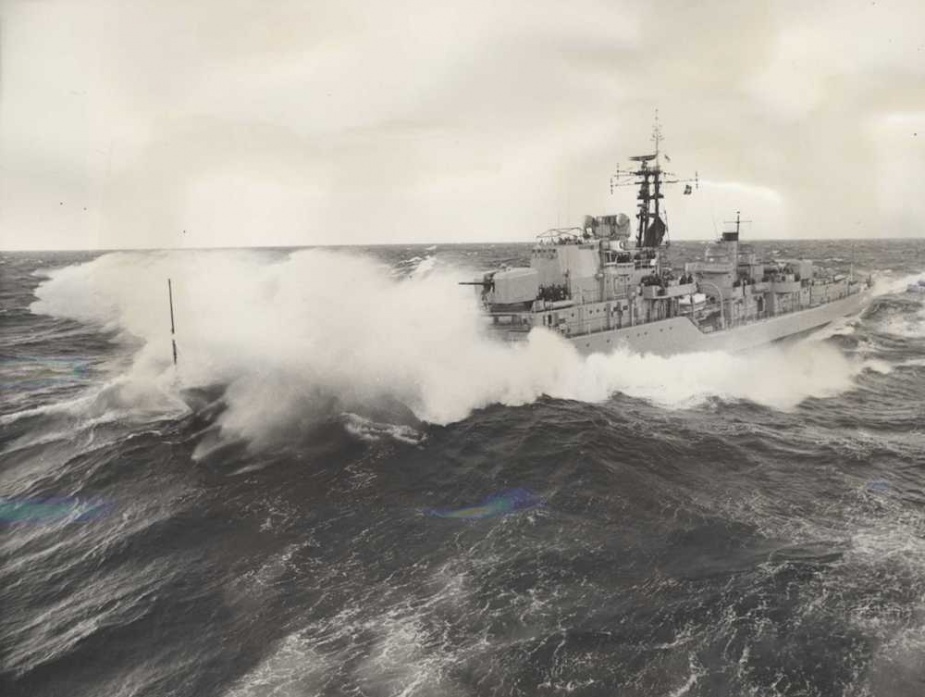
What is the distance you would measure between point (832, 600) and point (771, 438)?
1209 centimetres

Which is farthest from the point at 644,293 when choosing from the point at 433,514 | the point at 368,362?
the point at 433,514

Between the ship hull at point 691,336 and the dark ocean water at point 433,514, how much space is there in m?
1.72

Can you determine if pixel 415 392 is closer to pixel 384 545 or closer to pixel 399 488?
pixel 399 488

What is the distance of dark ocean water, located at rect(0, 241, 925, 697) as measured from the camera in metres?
11.3

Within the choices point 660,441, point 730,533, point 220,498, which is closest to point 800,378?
point 660,441

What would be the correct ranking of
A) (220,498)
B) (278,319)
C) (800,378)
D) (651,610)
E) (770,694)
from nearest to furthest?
(770,694) → (651,610) → (220,498) → (278,319) → (800,378)

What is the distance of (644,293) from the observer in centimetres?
3731

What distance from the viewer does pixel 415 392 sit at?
27.0 meters

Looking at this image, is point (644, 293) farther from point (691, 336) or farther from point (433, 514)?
point (433, 514)

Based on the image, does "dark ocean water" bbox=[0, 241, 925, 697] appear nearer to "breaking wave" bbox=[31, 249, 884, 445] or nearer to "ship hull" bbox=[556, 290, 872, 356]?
"breaking wave" bbox=[31, 249, 884, 445]

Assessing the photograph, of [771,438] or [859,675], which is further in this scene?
[771,438]

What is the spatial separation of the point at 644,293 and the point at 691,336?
14.5 ft

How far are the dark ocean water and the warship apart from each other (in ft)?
7.13

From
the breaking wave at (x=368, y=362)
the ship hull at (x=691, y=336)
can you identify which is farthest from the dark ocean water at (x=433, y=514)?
the ship hull at (x=691, y=336)
